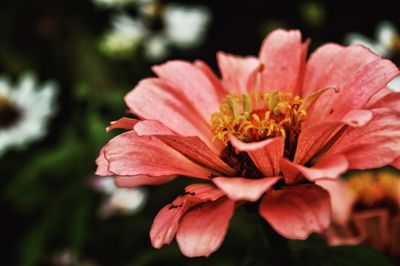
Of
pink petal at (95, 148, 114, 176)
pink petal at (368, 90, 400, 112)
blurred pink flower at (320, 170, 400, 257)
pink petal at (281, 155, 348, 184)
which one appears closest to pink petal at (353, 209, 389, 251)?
blurred pink flower at (320, 170, 400, 257)

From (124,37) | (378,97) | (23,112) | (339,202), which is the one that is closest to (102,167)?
(378,97)

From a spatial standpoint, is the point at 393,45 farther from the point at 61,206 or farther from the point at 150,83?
the point at 150,83

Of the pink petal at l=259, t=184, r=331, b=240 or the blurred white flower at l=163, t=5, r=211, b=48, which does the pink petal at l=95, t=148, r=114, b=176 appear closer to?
the pink petal at l=259, t=184, r=331, b=240

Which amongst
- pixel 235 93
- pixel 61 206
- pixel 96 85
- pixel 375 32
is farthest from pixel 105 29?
pixel 235 93

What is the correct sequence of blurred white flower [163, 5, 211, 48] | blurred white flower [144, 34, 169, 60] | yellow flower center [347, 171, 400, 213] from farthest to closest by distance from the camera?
1. blurred white flower [163, 5, 211, 48]
2. blurred white flower [144, 34, 169, 60]
3. yellow flower center [347, 171, 400, 213]

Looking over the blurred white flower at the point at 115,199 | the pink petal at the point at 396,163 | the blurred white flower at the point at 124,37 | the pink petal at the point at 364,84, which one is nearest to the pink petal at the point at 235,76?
the pink petal at the point at 364,84

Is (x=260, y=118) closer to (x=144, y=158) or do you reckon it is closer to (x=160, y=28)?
(x=144, y=158)
